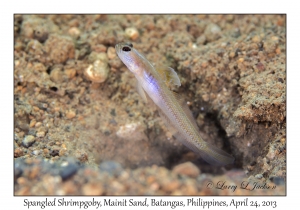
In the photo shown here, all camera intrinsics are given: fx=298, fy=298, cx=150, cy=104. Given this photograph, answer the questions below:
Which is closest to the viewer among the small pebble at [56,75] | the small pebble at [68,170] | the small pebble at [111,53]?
the small pebble at [68,170]

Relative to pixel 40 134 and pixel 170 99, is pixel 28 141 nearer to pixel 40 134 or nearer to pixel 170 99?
pixel 40 134

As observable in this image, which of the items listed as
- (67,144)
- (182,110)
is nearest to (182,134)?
Result: (182,110)

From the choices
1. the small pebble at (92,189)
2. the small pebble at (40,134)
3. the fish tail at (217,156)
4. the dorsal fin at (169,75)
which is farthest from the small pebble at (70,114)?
the small pebble at (92,189)

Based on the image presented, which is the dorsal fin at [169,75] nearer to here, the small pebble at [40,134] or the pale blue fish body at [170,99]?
the pale blue fish body at [170,99]

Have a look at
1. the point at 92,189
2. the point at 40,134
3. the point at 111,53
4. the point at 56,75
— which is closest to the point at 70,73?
the point at 56,75

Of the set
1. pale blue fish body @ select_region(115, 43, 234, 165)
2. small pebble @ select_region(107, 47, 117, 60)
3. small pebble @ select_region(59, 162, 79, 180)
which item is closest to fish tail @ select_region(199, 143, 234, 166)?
pale blue fish body @ select_region(115, 43, 234, 165)

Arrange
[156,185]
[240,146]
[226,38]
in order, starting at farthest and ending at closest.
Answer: [226,38], [240,146], [156,185]

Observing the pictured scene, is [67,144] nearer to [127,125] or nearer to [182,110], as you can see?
[127,125]
